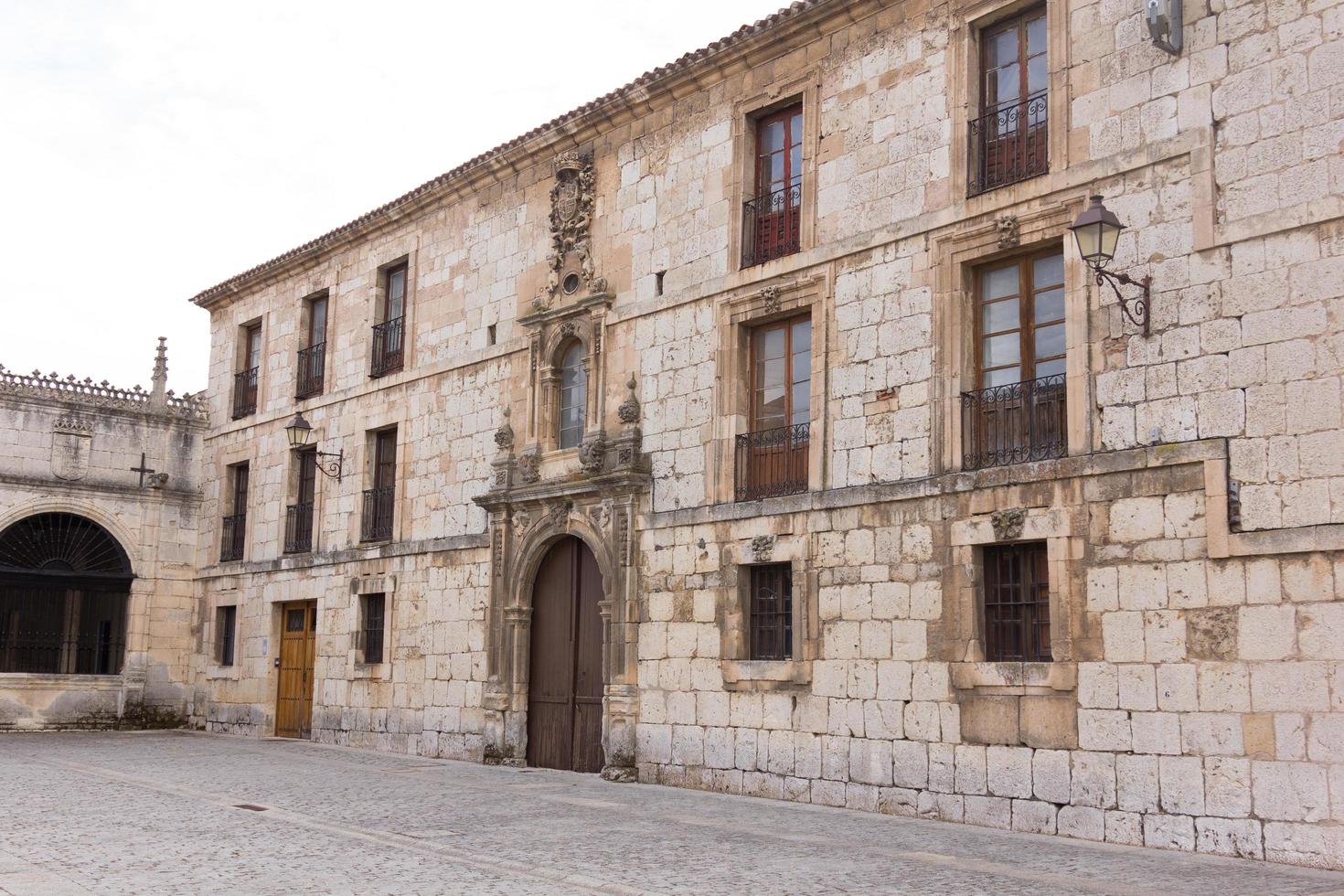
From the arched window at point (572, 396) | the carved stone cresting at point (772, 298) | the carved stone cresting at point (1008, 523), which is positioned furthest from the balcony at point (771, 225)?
the carved stone cresting at point (1008, 523)

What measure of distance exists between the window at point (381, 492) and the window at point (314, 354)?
2031 millimetres

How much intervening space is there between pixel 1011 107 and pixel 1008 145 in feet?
1.06

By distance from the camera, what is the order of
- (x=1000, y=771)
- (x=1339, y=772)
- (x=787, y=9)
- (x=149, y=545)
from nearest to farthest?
(x=1339, y=772) → (x=1000, y=771) → (x=787, y=9) → (x=149, y=545)

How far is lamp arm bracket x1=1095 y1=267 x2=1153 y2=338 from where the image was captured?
32.4ft

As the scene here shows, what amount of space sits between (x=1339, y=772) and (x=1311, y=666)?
0.67m

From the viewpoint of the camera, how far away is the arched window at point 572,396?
1538 centimetres

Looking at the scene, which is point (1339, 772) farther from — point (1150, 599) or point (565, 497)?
point (565, 497)

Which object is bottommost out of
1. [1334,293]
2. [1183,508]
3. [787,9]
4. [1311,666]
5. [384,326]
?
[1311,666]

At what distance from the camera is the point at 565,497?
14.9 metres

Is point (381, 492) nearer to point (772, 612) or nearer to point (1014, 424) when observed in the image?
point (772, 612)

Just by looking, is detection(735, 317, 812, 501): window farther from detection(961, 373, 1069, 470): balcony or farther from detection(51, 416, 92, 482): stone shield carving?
detection(51, 416, 92, 482): stone shield carving

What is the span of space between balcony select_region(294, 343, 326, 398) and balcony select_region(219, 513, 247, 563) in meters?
2.66

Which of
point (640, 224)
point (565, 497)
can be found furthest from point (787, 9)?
point (565, 497)

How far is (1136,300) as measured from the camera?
10039 millimetres
